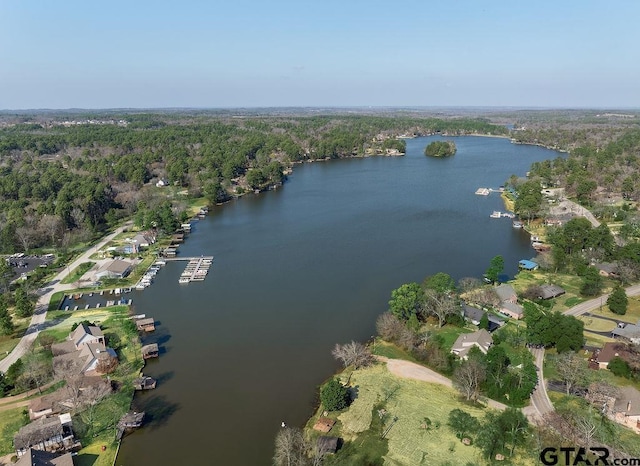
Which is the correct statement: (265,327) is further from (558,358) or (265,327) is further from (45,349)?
(558,358)

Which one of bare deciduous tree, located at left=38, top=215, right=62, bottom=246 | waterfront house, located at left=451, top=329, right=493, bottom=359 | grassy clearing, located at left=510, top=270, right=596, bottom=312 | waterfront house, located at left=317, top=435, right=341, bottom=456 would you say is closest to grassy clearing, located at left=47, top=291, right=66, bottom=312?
bare deciduous tree, located at left=38, top=215, right=62, bottom=246

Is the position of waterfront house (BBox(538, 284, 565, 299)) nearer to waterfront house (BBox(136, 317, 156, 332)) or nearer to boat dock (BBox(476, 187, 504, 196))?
waterfront house (BBox(136, 317, 156, 332))

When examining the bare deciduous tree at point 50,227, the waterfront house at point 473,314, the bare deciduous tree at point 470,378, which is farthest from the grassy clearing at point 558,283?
the bare deciduous tree at point 50,227

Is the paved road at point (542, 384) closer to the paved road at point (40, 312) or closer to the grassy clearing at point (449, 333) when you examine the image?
the grassy clearing at point (449, 333)

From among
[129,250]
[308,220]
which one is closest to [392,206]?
[308,220]

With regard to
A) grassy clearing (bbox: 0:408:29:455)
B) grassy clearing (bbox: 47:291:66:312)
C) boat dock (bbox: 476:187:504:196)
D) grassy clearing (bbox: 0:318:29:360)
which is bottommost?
grassy clearing (bbox: 0:408:29:455)

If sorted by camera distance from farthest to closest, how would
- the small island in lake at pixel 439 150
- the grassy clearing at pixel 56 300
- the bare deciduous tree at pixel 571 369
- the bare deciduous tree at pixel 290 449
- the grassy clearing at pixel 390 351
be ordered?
the small island in lake at pixel 439 150, the grassy clearing at pixel 56 300, the grassy clearing at pixel 390 351, the bare deciduous tree at pixel 571 369, the bare deciduous tree at pixel 290 449
